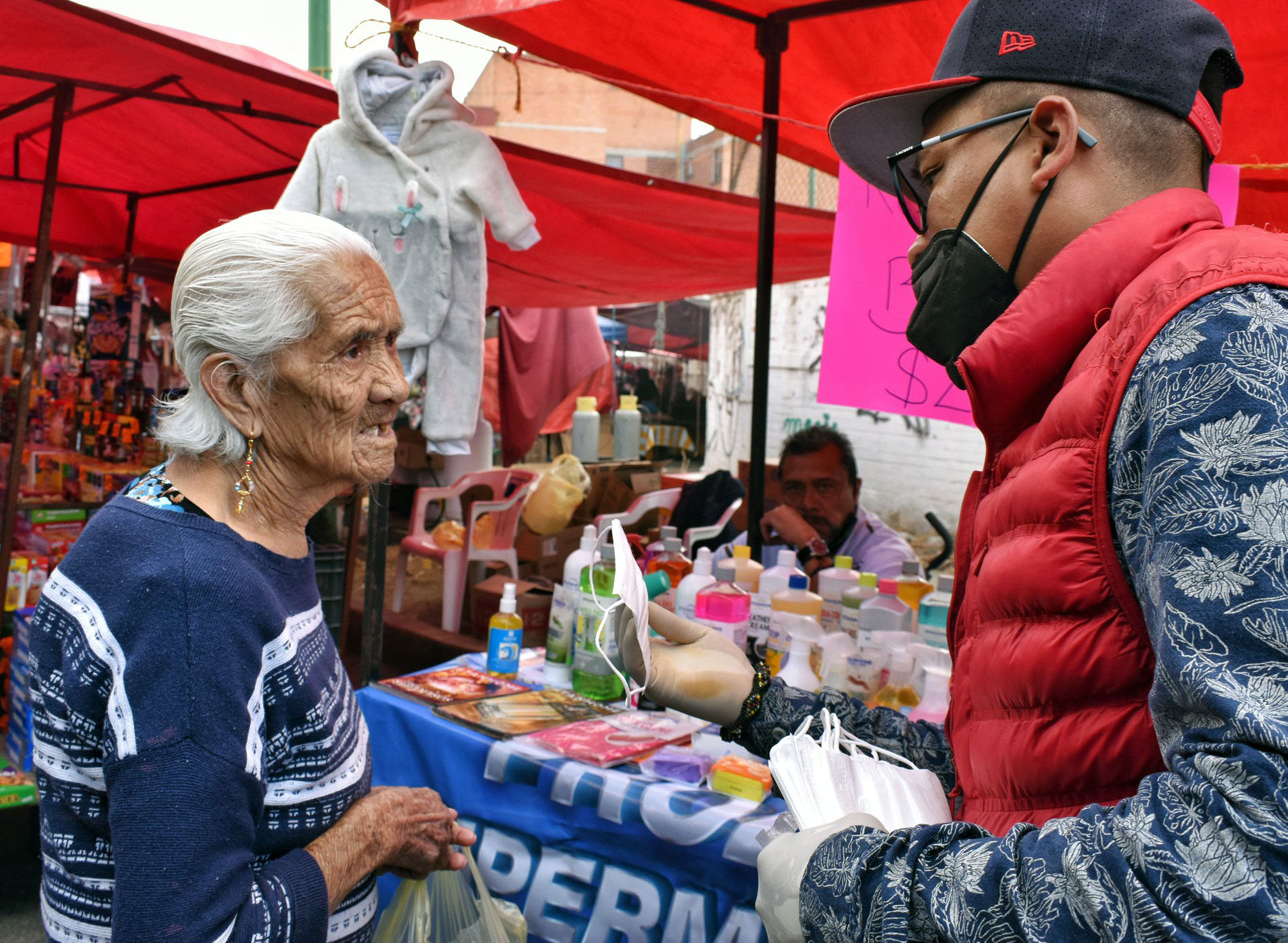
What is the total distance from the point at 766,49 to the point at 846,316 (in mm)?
1099

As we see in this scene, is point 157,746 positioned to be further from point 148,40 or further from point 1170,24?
point 148,40

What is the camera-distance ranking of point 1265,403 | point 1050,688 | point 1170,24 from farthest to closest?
1. point 1170,24
2. point 1050,688
3. point 1265,403

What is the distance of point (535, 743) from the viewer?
2191 millimetres

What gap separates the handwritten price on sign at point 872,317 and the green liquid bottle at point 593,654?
3.93 ft

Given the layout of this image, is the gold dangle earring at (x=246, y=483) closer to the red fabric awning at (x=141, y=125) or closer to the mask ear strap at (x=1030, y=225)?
the mask ear strap at (x=1030, y=225)

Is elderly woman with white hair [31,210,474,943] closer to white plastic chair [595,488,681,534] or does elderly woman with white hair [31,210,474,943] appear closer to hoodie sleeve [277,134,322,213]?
hoodie sleeve [277,134,322,213]

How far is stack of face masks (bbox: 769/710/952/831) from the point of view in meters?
1.10

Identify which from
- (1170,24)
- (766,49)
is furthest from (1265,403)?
(766,49)

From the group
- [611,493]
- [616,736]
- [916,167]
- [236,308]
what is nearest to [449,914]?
[616,736]

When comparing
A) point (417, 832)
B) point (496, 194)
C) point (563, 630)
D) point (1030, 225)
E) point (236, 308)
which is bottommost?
point (417, 832)

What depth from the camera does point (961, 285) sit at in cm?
117

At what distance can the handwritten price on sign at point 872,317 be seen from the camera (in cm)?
311

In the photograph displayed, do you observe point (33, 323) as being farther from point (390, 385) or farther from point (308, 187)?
point (390, 385)

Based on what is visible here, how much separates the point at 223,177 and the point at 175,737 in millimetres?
5046
